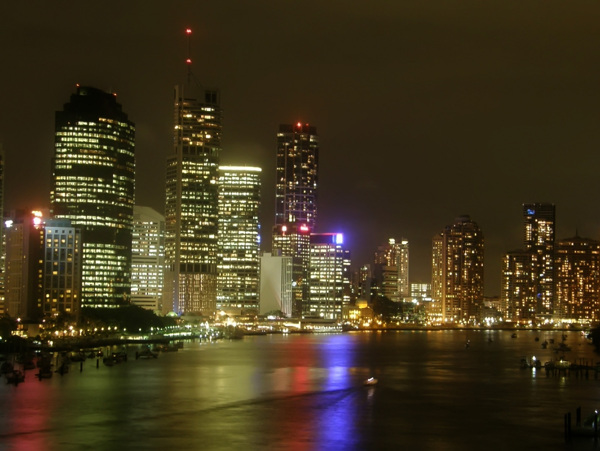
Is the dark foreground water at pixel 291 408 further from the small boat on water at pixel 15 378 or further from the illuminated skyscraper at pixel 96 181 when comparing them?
the illuminated skyscraper at pixel 96 181

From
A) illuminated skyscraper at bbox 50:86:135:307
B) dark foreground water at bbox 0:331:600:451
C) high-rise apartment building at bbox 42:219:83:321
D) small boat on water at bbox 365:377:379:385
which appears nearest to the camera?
dark foreground water at bbox 0:331:600:451

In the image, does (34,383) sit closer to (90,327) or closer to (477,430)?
(477,430)

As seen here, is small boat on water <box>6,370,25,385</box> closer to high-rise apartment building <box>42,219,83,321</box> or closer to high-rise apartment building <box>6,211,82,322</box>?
high-rise apartment building <box>6,211,82,322</box>

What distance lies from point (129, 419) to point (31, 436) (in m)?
7.08

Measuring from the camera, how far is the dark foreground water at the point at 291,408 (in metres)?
47.5

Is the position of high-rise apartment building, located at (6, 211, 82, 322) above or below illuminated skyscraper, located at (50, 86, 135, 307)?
below

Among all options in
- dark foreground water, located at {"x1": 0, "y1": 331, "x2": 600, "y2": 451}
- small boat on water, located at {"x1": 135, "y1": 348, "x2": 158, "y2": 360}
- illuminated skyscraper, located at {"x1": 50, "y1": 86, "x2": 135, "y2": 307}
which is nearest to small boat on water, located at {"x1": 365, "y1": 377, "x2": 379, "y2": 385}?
dark foreground water, located at {"x1": 0, "y1": 331, "x2": 600, "y2": 451}

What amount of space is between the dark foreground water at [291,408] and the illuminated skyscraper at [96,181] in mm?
88390

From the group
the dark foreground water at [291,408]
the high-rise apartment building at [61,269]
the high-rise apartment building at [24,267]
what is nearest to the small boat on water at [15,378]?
the dark foreground water at [291,408]

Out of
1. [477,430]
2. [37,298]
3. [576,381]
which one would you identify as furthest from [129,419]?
[37,298]

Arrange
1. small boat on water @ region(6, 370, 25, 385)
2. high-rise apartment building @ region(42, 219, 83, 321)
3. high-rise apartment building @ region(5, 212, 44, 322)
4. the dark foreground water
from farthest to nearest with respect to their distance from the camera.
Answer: high-rise apartment building @ region(42, 219, 83, 321), high-rise apartment building @ region(5, 212, 44, 322), small boat on water @ region(6, 370, 25, 385), the dark foreground water

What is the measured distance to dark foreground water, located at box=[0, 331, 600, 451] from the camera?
47500mm

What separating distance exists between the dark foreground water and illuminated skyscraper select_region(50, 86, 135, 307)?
290 ft

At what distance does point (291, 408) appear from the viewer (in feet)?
193
